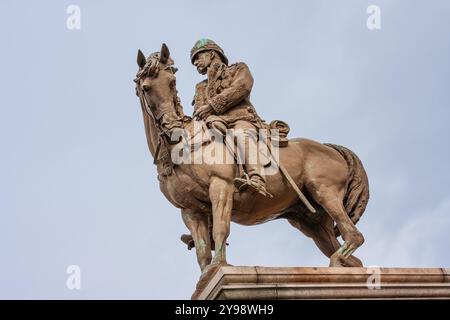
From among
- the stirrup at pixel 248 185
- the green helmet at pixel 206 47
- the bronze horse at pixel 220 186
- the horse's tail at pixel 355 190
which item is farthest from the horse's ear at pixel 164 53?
the horse's tail at pixel 355 190

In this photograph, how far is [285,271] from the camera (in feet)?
41.9

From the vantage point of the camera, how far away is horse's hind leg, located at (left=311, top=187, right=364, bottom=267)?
46.6 feet

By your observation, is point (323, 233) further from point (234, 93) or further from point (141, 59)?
point (141, 59)

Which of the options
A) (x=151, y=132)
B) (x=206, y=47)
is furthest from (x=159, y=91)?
(x=206, y=47)

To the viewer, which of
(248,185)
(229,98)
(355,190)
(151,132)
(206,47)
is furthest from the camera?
(206,47)

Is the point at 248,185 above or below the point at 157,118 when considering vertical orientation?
below

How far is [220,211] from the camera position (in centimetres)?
1378

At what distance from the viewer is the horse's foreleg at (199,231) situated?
14.2 metres

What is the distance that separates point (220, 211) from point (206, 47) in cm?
283

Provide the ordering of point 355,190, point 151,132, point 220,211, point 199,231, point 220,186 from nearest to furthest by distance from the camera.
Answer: point 220,211 < point 220,186 < point 199,231 < point 151,132 < point 355,190
